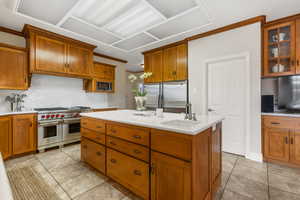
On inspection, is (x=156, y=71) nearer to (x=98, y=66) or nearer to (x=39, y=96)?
(x=98, y=66)

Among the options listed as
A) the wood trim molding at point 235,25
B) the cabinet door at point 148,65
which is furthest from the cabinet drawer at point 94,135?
the wood trim molding at point 235,25

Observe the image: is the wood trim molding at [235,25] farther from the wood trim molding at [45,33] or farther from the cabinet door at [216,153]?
the wood trim molding at [45,33]

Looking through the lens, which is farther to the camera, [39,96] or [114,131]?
[39,96]

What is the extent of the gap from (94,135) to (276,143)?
10.3 feet

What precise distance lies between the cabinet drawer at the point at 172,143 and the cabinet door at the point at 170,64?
106 inches

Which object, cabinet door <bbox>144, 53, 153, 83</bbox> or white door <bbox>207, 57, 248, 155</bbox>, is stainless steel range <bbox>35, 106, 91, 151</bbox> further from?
white door <bbox>207, 57, 248, 155</bbox>

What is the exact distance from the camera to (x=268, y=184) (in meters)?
1.85

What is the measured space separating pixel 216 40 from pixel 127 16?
201 cm

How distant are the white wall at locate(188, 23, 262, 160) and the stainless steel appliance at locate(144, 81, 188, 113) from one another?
0.24 m

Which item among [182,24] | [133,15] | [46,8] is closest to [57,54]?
[46,8]

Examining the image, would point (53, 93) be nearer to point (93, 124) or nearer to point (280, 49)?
point (93, 124)

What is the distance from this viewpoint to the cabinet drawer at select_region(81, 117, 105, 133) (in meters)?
1.95

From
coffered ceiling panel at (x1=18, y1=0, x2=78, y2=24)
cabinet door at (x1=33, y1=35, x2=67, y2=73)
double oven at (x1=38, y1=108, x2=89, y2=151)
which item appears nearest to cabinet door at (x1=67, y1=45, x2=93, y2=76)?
cabinet door at (x1=33, y1=35, x2=67, y2=73)

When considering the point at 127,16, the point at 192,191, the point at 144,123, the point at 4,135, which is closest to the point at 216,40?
the point at 127,16
